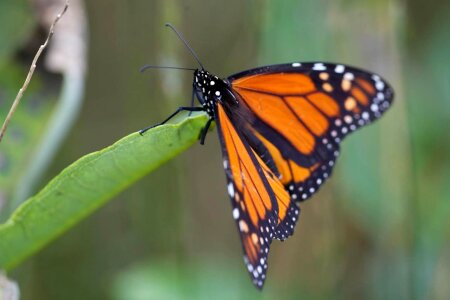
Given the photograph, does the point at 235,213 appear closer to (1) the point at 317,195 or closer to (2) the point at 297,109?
(2) the point at 297,109

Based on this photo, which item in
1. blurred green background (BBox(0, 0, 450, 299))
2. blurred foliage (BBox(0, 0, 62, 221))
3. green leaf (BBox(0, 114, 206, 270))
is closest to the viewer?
green leaf (BBox(0, 114, 206, 270))

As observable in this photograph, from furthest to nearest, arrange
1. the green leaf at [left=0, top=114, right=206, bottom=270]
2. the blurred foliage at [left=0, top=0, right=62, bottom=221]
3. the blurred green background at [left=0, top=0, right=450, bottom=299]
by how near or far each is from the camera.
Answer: the blurred green background at [left=0, top=0, right=450, bottom=299] → the blurred foliage at [left=0, top=0, right=62, bottom=221] → the green leaf at [left=0, top=114, right=206, bottom=270]

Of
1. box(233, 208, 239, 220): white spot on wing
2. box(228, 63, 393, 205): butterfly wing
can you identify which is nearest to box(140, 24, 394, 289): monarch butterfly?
box(228, 63, 393, 205): butterfly wing

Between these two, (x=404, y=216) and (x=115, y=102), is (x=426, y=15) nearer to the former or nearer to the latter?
(x=404, y=216)

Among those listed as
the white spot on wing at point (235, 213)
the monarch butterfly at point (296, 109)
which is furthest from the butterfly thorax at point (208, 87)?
the white spot on wing at point (235, 213)

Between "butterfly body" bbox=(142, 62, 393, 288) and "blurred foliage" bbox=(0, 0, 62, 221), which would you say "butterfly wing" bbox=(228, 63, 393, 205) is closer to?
"butterfly body" bbox=(142, 62, 393, 288)

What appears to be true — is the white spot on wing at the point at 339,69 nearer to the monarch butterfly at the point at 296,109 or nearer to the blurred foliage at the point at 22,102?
the monarch butterfly at the point at 296,109
